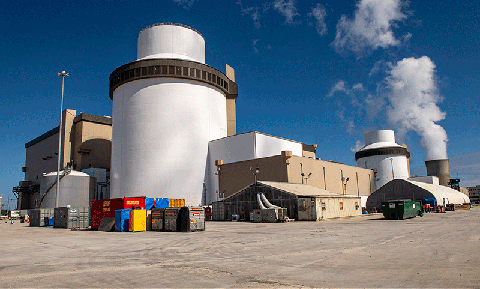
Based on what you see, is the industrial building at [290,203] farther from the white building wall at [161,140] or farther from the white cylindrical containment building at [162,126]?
the white cylindrical containment building at [162,126]

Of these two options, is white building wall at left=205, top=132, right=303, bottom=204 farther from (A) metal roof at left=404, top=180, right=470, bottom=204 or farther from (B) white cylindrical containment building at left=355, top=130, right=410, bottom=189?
(B) white cylindrical containment building at left=355, top=130, right=410, bottom=189

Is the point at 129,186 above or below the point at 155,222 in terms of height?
above

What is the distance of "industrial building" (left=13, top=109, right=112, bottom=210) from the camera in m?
66.4

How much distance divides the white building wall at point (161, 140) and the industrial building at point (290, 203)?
13.2 meters

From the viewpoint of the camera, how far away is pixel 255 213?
38688mm

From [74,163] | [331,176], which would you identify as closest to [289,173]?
[331,176]

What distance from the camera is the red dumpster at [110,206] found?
102 ft

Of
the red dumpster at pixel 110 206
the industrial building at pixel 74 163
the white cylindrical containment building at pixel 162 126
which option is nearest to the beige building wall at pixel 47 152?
the industrial building at pixel 74 163

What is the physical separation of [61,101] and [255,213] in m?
29.6

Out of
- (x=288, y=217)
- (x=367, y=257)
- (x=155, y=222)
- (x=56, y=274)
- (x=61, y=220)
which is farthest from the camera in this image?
(x=288, y=217)

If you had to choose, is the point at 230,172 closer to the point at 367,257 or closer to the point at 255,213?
the point at 255,213

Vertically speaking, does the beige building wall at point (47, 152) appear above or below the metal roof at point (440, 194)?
above

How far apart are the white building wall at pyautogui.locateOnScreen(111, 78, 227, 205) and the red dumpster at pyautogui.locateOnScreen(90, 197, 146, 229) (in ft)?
80.0

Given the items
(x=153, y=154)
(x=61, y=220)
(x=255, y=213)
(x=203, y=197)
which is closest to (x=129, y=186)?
(x=153, y=154)
